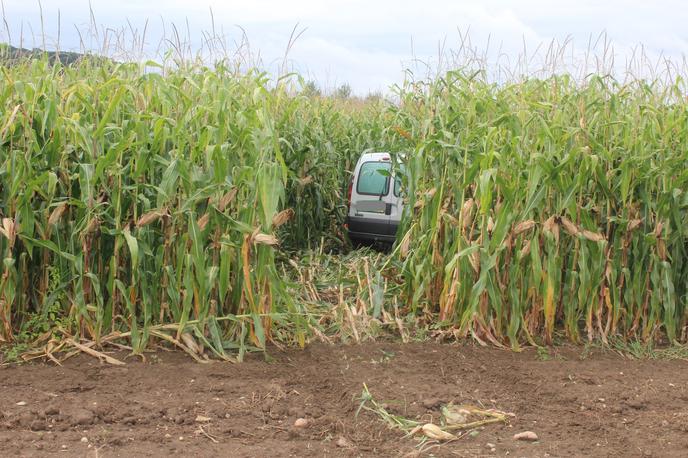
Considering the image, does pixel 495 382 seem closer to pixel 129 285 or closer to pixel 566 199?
pixel 566 199

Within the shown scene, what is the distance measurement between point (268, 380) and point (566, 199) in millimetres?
2557

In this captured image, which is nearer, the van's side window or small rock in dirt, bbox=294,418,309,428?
small rock in dirt, bbox=294,418,309,428

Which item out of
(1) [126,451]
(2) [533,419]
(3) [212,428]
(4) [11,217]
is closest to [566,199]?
(2) [533,419]

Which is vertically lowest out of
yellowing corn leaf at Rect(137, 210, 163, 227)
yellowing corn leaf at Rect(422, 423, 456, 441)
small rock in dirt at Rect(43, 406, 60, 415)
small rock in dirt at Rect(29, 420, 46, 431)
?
small rock in dirt at Rect(29, 420, 46, 431)

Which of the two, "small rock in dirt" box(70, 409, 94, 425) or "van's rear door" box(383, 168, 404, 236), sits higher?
"van's rear door" box(383, 168, 404, 236)

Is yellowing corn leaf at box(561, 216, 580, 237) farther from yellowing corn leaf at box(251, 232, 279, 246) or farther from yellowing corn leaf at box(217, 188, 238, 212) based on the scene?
yellowing corn leaf at box(217, 188, 238, 212)

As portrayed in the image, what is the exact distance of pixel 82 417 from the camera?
4.63 meters

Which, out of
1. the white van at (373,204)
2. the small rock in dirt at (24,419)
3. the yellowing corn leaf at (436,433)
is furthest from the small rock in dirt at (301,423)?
the white van at (373,204)

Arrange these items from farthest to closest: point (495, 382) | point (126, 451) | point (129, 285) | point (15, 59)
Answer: point (15, 59) → point (129, 285) → point (495, 382) → point (126, 451)

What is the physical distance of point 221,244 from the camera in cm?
563

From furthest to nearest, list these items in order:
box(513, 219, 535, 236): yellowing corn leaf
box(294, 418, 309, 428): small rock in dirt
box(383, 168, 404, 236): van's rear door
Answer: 1. box(383, 168, 404, 236): van's rear door
2. box(513, 219, 535, 236): yellowing corn leaf
3. box(294, 418, 309, 428): small rock in dirt

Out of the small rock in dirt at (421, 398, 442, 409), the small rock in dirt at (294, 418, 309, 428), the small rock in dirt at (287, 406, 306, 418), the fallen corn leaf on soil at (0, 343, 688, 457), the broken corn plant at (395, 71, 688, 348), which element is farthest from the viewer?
the broken corn plant at (395, 71, 688, 348)

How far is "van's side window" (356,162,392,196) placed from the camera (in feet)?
30.5

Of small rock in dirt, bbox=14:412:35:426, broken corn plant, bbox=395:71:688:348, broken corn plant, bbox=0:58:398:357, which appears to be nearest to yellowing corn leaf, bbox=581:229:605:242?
broken corn plant, bbox=395:71:688:348
